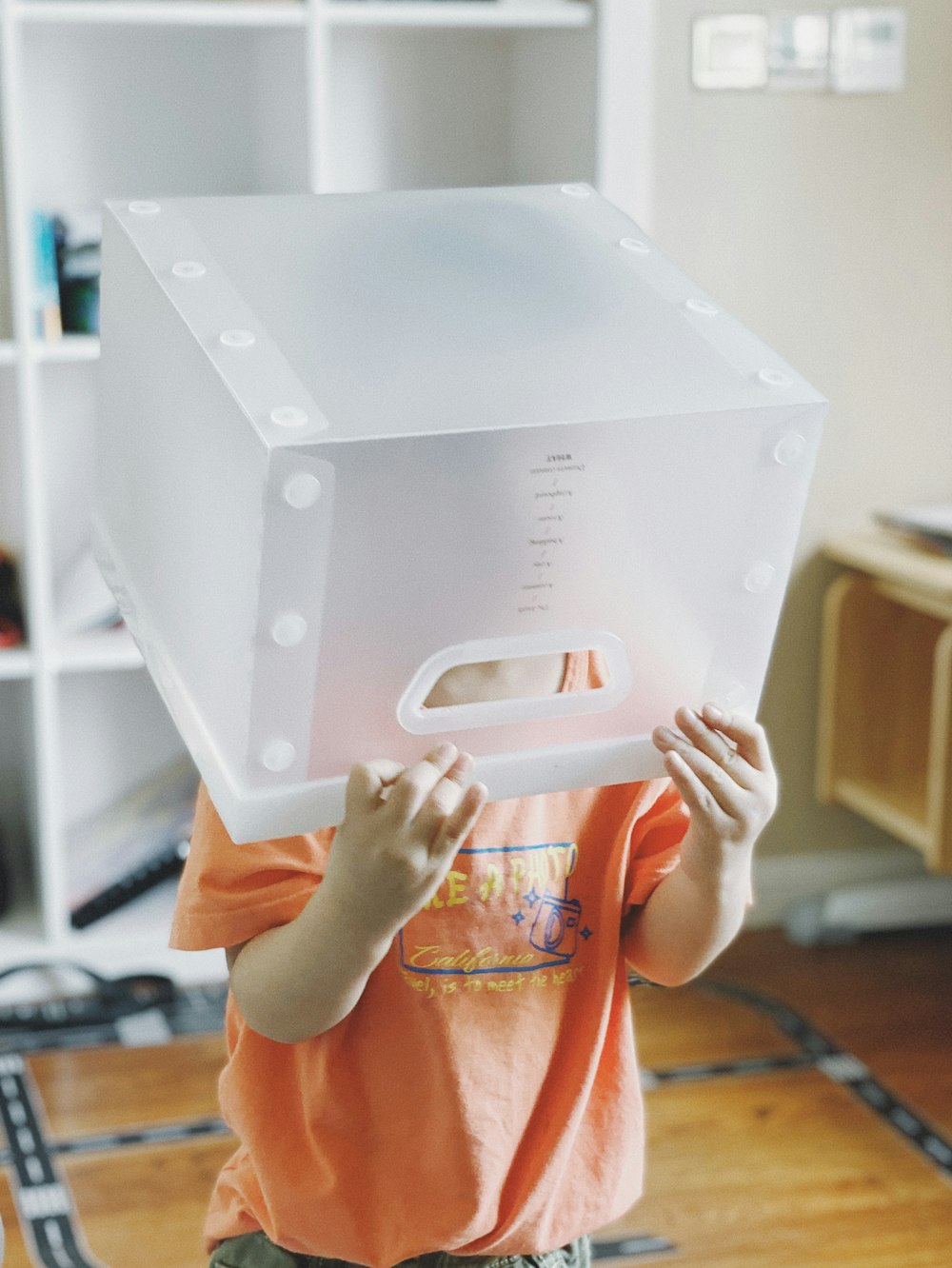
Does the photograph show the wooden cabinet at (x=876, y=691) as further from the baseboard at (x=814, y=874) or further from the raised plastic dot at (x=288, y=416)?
the raised plastic dot at (x=288, y=416)

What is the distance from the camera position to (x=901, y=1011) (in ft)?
6.52

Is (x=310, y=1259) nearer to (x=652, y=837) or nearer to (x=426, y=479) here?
(x=652, y=837)

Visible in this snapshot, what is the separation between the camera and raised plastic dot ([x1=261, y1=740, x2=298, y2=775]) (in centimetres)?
63

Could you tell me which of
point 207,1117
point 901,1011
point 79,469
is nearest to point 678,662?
point 207,1117

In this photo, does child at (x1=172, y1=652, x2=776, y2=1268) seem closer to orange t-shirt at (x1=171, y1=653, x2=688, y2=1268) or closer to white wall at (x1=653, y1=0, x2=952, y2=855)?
orange t-shirt at (x1=171, y1=653, x2=688, y2=1268)

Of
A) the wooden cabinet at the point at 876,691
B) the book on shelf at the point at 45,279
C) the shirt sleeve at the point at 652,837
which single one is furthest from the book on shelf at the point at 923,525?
the shirt sleeve at the point at 652,837

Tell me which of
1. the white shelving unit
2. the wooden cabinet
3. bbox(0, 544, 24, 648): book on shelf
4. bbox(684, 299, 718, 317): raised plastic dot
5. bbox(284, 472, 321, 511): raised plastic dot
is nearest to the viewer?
bbox(284, 472, 321, 511): raised plastic dot

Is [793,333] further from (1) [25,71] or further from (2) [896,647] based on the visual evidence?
(1) [25,71]

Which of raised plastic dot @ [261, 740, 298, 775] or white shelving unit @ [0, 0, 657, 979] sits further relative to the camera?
white shelving unit @ [0, 0, 657, 979]

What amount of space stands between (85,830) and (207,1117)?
22.0 inches

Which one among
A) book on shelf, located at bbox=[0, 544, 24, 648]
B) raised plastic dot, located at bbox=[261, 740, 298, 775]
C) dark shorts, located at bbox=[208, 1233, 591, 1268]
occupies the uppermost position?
raised plastic dot, located at bbox=[261, 740, 298, 775]

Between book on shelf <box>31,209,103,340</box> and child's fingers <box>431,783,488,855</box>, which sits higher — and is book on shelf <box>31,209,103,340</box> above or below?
above

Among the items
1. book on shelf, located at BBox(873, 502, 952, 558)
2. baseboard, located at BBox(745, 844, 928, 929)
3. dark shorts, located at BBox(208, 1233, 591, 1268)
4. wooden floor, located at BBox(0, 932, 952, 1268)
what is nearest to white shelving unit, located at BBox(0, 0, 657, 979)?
wooden floor, located at BBox(0, 932, 952, 1268)

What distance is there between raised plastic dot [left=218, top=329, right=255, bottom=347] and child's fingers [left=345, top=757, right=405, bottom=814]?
0.18 m
